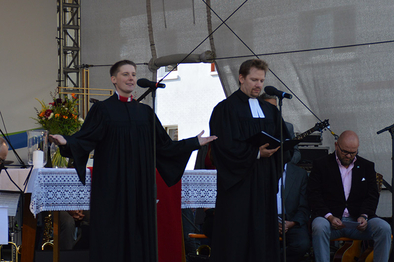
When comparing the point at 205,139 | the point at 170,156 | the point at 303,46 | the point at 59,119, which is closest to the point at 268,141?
the point at 205,139

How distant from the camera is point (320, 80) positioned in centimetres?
608

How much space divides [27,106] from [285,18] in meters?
4.28

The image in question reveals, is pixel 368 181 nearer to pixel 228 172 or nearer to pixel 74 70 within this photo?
pixel 228 172

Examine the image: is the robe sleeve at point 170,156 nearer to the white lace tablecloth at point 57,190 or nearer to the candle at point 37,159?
the white lace tablecloth at point 57,190

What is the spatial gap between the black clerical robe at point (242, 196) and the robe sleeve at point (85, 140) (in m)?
0.83

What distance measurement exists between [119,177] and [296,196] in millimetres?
1853

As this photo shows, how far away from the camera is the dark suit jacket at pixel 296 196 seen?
14.7 ft

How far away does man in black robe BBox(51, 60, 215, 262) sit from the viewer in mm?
3398

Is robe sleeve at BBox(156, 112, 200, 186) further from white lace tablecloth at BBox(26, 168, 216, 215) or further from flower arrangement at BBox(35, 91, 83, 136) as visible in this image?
flower arrangement at BBox(35, 91, 83, 136)

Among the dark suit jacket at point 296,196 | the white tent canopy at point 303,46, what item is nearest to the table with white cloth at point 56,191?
the dark suit jacket at point 296,196

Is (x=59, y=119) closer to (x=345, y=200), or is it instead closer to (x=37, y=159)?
(x=37, y=159)

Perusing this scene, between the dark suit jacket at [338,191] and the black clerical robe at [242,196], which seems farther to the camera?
the dark suit jacket at [338,191]

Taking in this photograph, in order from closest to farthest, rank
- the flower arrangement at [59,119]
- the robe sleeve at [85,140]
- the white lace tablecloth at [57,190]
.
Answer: the robe sleeve at [85,140], the white lace tablecloth at [57,190], the flower arrangement at [59,119]

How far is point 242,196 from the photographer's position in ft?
11.2
